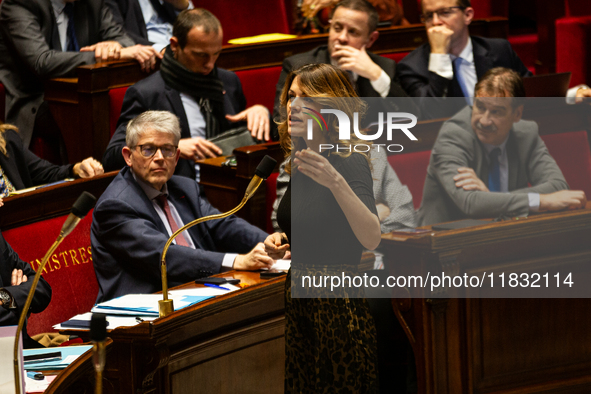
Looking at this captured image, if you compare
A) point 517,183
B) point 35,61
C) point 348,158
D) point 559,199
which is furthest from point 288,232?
point 35,61

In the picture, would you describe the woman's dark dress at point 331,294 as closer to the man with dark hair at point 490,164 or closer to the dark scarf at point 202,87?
the man with dark hair at point 490,164

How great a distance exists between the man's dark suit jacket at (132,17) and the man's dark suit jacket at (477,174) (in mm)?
1311

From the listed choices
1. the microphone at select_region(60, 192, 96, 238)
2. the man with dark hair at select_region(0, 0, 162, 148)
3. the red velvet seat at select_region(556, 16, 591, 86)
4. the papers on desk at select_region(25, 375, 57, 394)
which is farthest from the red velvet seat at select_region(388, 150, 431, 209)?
the red velvet seat at select_region(556, 16, 591, 86)

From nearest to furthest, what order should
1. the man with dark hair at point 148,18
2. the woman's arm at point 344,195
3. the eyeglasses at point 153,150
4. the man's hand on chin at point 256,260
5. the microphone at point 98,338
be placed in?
the microphone at point 98,338, the woman's arm at point 344,195, the man's hand on chin at point 256,260, the eyeglasses at point 153,150, the man with dark hair at point 148,18

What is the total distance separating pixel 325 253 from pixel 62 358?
20.8 inches

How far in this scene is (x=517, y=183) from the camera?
2.13 m

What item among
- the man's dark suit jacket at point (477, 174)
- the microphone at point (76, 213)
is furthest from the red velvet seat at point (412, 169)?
the microphone at point (76, 213)

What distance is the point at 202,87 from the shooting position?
246cm

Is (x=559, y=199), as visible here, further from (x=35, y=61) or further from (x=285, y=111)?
(x=35, y=61)

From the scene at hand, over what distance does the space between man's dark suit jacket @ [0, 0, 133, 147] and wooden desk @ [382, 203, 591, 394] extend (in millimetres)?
1426

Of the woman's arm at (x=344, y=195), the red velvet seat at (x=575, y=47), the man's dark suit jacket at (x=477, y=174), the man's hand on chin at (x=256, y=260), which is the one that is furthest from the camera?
the red velvet seat at (x=575, y=47)

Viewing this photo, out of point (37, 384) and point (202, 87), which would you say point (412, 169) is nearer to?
point (202, 87)

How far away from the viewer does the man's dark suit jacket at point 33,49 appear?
249 cm

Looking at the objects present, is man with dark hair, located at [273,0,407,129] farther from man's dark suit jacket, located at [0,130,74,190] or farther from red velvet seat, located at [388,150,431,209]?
man's dark suit jacket, located at [0,130,74,190]
